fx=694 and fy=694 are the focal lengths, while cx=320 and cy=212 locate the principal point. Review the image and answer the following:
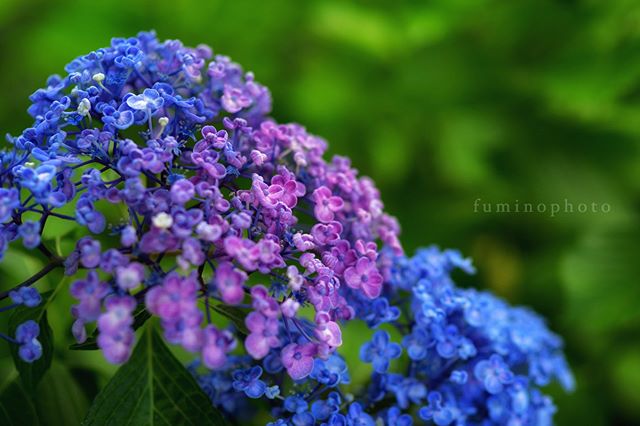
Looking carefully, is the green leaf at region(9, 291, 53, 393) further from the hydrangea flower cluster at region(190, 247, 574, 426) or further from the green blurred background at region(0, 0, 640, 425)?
the green blurred background at region(0, 0, 640, 425)

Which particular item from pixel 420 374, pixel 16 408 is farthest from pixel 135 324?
pixel 420 374

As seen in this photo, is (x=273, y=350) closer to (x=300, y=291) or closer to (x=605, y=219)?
(x=300, y=291)

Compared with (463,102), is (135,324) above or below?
below

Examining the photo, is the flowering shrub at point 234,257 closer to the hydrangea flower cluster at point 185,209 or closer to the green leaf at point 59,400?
the hydrangea flower cluster at point 185,209

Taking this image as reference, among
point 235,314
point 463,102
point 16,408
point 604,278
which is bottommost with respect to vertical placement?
point 604,278

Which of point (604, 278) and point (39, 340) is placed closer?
point (39, 340)

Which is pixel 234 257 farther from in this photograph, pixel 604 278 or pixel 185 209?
pixel 604 278

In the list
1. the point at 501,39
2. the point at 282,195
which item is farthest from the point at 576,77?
the point at 282,195
